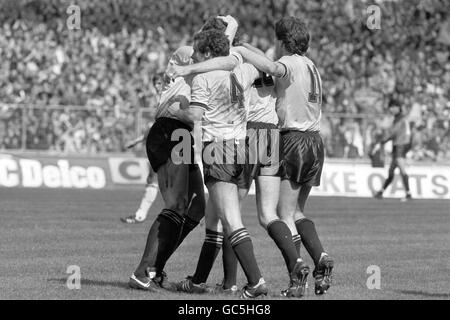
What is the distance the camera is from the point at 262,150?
397 inches

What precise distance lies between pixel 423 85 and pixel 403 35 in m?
3.05

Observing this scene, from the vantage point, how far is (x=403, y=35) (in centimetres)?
3841

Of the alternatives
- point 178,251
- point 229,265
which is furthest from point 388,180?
point 229,265

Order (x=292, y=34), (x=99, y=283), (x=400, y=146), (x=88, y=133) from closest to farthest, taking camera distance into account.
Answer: (x=292, y=34)
(x=99, y=283)
(x=400, y=146)
(x=88, y=133)

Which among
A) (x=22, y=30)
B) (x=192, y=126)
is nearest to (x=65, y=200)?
(x=22, y=30)

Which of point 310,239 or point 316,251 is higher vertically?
point 310,239

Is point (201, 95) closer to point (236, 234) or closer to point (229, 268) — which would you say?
point (236, 234)

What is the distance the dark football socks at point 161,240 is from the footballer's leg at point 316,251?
122cm

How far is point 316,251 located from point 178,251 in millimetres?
4456

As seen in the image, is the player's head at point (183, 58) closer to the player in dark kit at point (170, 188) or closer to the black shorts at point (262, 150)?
the player in dark kit at point (170, 188)

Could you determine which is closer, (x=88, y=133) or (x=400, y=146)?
(x=400, y=146)

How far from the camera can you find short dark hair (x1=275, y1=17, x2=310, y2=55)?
10.2m

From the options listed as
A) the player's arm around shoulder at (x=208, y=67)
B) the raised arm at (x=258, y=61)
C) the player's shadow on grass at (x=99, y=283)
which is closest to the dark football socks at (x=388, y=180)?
the player's shadow on grass at (x=99, y=283)

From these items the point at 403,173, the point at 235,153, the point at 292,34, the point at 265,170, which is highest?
the point at 292,34
